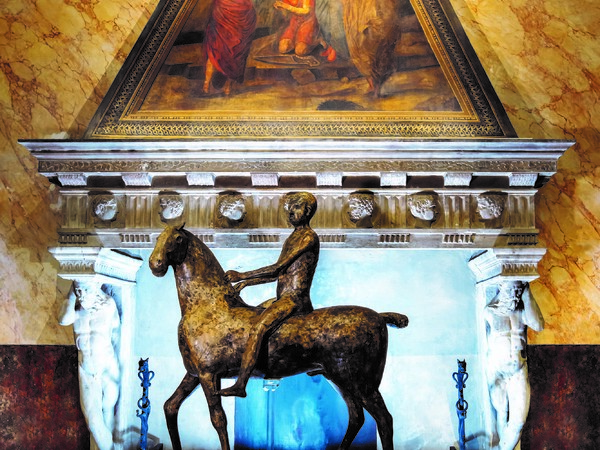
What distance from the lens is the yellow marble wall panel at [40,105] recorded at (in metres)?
8.18

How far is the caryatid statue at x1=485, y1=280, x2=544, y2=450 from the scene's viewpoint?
7160 mm

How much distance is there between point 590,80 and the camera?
844cm

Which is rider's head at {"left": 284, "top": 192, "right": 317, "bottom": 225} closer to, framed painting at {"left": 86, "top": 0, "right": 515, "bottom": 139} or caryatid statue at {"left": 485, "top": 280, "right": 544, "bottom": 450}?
framed painting at {"left": 86, "top": 0, "right": 515, "bottom": 139}

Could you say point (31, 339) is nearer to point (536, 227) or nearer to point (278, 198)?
point (278, 198)

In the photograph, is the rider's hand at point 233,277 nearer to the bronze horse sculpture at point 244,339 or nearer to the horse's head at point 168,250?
the bronze horse sculpture at point 244,339

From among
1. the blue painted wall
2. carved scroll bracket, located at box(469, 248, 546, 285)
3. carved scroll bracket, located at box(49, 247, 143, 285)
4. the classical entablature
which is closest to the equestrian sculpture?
the classical entablature

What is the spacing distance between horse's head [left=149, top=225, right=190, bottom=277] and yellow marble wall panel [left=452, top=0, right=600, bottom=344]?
4481 mm

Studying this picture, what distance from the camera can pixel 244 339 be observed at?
16.8 feet

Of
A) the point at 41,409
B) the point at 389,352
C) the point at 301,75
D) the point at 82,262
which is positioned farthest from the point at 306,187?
the point at 41,409

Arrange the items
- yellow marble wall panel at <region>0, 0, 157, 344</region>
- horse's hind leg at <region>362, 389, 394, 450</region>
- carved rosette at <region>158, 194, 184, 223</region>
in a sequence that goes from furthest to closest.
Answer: yellow marble wall panel at <region>0, 0, 157, 344</region> < carved rosette at <region>158, 194, 184, 223</region> < horse's hind leg at <region>362, 389, 394, 450</region>

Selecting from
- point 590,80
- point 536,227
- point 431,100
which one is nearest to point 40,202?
point 431,100

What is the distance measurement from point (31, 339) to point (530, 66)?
21.4 ft

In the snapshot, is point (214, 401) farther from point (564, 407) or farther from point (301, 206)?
point (564, 407)

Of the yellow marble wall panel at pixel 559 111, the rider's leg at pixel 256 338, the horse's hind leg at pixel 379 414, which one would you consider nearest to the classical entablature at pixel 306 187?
the yellow marble wall panel at pixel 559 111
